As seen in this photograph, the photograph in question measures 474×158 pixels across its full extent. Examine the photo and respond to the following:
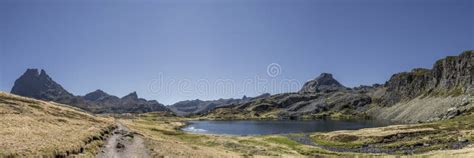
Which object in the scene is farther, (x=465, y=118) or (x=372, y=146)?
(x=465, y=118)

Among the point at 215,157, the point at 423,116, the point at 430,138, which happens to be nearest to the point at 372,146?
the point at 430,138

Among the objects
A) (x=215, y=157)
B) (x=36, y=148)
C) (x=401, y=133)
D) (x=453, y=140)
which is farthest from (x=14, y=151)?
(x=401, y=133)

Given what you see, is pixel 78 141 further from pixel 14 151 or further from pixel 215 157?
pixel 215 157

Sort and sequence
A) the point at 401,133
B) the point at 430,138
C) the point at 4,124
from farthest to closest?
1. the point at 401,133
2. the point at 430,138
3. the point at 4,124

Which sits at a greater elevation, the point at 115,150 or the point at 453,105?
the point at 453,105

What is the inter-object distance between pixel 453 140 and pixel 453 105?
112m

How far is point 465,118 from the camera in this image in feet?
502

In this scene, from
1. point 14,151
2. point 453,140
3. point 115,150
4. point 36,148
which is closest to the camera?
point 14,151

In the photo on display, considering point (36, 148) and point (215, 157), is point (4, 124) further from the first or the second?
point (215, 157)

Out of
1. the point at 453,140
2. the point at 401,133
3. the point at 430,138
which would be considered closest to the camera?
the point at 453,140

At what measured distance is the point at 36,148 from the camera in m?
38.3

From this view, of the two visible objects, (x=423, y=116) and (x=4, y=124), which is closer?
(x=4, y=124)

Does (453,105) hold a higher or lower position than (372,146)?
higher

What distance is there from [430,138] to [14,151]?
94.2m
